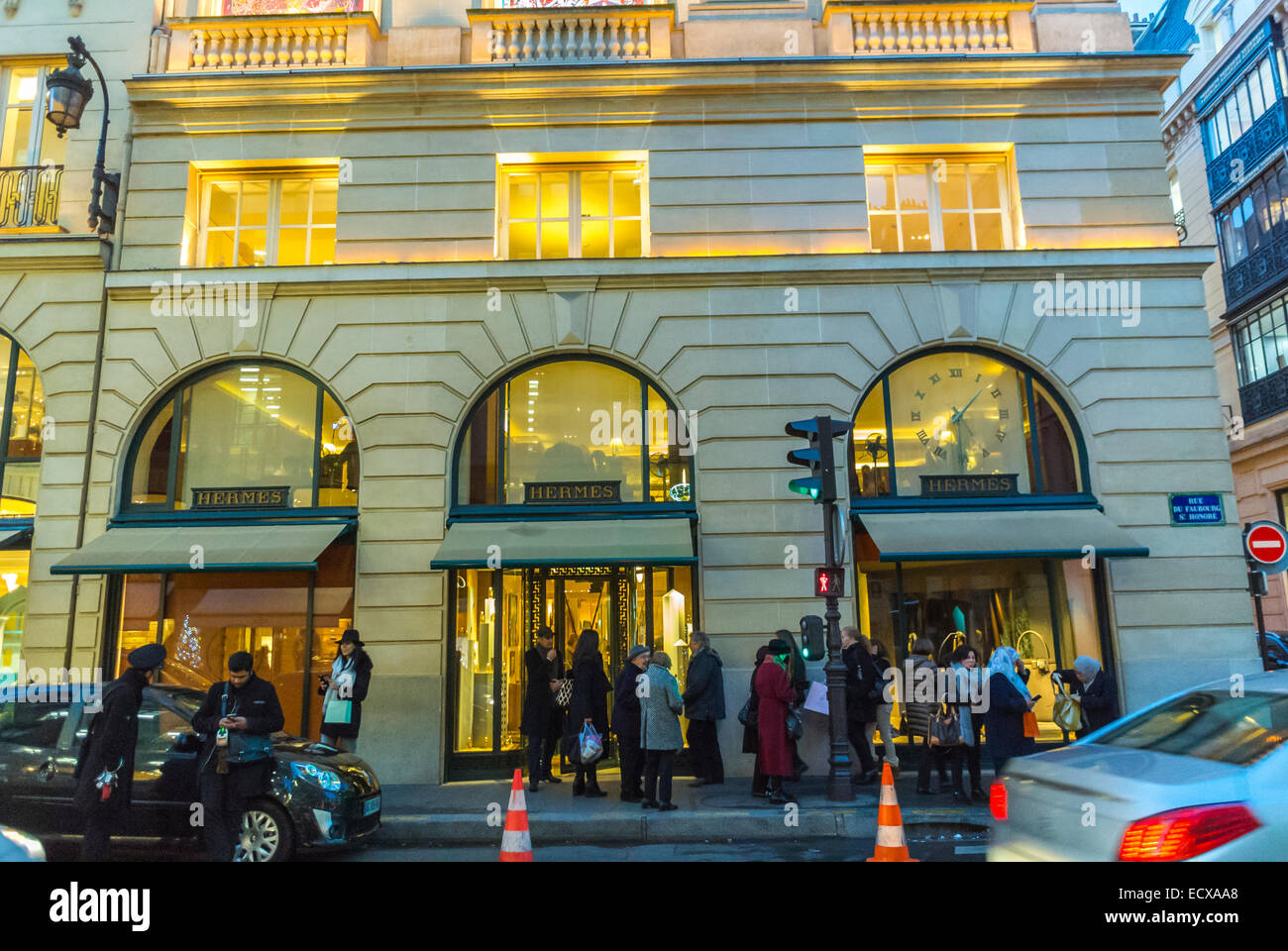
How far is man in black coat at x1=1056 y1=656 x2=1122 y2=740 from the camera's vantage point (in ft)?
29.8

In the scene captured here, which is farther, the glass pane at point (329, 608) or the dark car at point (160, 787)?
the glass pane at point (329, 608)

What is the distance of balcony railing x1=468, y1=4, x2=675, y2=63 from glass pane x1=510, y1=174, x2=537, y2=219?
1.80 m

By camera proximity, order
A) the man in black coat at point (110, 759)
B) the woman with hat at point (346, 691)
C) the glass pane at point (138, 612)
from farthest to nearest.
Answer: the glass pane at point (138, 612) < the woman with hat at point (346, 691) < the man in black coat at point (110, 759)

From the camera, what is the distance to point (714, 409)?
41.5 feet

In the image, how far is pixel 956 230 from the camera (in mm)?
13594

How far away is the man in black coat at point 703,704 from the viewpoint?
10.4 meters

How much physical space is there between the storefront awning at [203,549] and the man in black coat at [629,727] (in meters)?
4.57

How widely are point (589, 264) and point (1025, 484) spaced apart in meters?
7.15

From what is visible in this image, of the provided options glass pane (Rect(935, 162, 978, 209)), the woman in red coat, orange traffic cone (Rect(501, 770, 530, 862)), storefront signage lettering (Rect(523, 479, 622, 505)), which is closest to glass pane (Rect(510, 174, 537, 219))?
storefront signage lettering (Rect(523, 479, 622, 505))

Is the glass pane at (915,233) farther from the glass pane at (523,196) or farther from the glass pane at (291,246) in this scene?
the glass pane at (291,246)

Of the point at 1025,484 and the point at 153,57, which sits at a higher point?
the point at 153,57

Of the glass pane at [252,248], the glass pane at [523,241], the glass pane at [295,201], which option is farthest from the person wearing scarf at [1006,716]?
the glass pane at [252,248]
